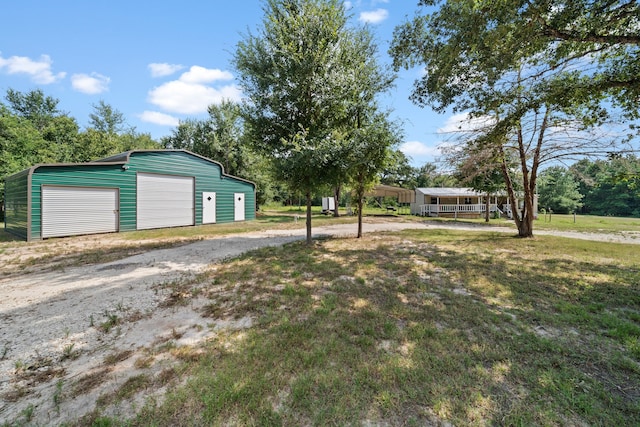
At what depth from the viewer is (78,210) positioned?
1057 centimetres

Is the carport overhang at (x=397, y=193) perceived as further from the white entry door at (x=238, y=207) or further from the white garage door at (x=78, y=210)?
the white garage door at (x=78, y=210)

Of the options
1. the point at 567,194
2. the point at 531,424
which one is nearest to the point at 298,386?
the point at 531,424

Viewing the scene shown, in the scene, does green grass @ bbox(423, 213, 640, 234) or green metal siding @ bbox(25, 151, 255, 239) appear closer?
green metal siding @ bbox(25, 151, 255, 239)

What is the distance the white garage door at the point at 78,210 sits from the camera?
9.84 metres

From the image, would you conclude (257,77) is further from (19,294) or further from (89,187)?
(89,187)

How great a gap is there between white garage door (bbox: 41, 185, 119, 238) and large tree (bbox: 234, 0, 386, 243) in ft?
27.9

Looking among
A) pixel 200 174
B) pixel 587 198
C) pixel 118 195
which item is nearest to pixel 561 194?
pixel 587 198

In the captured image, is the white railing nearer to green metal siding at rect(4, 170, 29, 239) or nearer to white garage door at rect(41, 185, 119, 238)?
white garage door at rect(41, 185, 119, 238)

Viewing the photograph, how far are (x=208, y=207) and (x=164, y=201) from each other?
2.53m

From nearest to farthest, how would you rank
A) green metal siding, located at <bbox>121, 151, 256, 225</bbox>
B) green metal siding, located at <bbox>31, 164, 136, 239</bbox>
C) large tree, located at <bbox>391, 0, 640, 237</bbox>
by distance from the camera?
large tree, located at <bbox>391, 0, 640, 237</bbox> → green metal siding, located at <bbox>31, 164, 136, 239</bbox> → green metal siding, located at <bbox>121, 151, 256, 225</bbox>

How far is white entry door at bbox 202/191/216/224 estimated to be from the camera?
601 inches

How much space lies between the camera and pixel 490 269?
5.71 meters

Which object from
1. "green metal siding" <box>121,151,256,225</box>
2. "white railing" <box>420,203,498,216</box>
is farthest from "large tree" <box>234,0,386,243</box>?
"white railing" <box>420,203,498,216</box>

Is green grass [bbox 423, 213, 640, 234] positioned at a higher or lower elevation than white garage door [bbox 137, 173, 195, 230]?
lower
